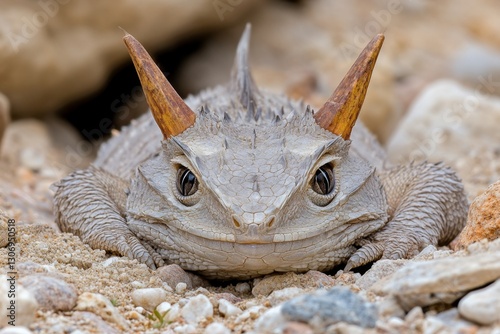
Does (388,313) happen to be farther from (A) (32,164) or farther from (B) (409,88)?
(B) (409,88)

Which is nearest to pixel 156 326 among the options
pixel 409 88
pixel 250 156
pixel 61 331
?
pixel 61 331

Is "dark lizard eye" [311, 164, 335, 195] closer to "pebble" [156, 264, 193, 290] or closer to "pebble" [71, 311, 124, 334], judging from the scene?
"pebble" [156, 264, 193, 290]

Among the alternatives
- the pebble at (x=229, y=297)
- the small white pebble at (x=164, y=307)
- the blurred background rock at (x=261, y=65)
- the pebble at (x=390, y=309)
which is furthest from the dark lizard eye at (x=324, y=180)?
the blurred background rock at (x=261, y=65)

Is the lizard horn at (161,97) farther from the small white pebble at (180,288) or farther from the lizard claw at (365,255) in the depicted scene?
the lizard claw at (365,255)

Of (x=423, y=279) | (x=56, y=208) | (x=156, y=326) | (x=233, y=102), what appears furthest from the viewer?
(x=233, y=102)

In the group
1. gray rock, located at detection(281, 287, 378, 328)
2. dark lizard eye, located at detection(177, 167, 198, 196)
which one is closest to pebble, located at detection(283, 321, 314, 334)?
gray rock, located at detection(281, 287, 378, 328)
